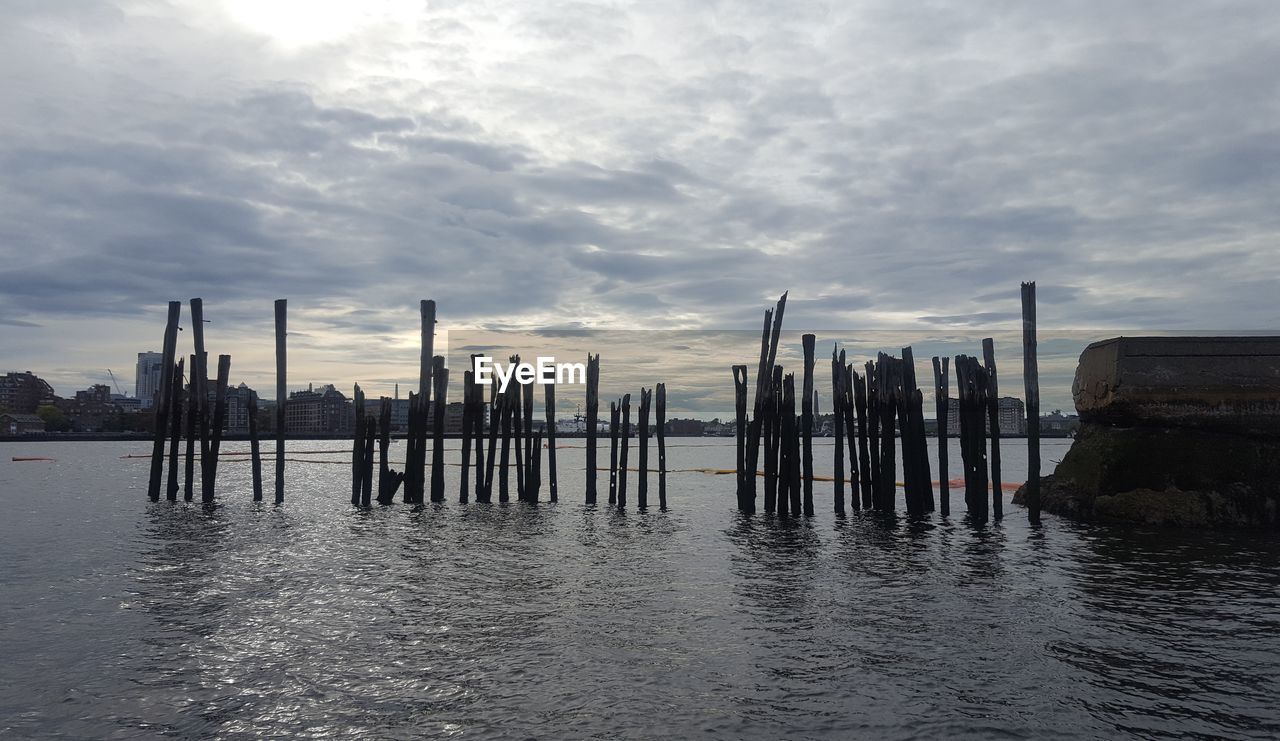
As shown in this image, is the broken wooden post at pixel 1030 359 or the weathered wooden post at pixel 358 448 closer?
the broken wooden post at pixel 1030 359

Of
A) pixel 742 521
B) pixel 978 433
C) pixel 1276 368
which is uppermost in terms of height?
pixel 1276 368

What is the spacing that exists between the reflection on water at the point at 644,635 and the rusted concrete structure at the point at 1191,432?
1.62 m

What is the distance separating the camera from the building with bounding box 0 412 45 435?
154 meters

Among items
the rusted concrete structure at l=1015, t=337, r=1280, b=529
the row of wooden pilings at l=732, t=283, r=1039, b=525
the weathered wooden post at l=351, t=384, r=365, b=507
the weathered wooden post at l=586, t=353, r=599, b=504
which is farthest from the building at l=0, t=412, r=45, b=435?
the rusted concrete structure at l=1015, t=337, r=1280, b=529

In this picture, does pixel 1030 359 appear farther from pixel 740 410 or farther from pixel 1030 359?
pixel 740 410

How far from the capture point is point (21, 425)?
165750mm

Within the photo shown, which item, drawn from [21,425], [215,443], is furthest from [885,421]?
[21,425]

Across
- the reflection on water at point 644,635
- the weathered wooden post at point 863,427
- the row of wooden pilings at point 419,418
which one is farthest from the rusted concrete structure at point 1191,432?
the row of wooden pilings at point 419,418

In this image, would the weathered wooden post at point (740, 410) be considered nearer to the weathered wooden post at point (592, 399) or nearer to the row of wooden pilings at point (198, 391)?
the weathered wooden post at point (592, 399)

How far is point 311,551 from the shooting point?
1834cm

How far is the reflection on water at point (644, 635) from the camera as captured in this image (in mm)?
7895

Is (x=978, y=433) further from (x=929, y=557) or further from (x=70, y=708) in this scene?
(x=70, y=708)

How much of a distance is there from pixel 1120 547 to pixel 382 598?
47.4 ft

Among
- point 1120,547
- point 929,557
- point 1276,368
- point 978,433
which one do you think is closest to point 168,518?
point 929,557
